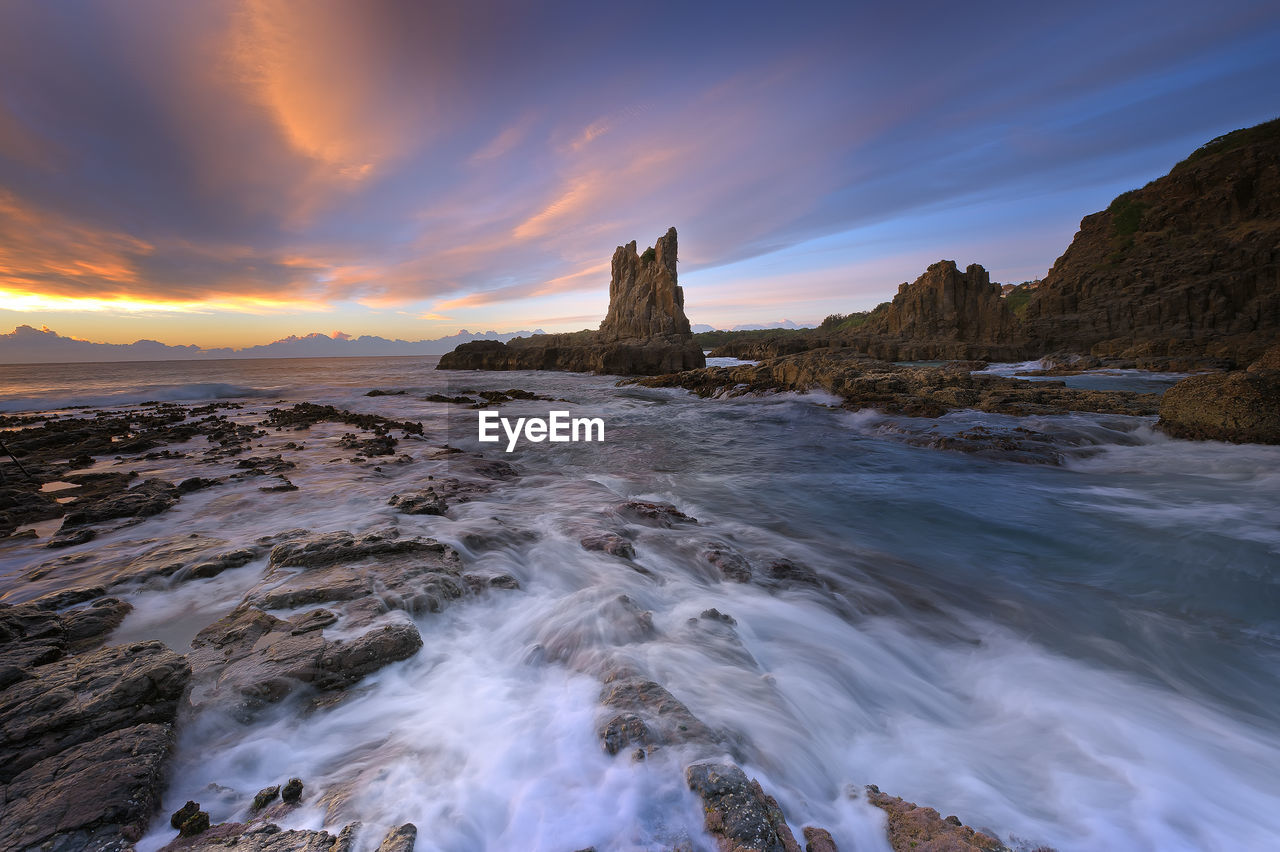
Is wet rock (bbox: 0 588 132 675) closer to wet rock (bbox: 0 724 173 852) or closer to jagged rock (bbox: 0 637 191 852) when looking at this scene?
jagged rock (bbox: 0 637 191 852)

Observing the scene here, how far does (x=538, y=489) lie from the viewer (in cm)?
878

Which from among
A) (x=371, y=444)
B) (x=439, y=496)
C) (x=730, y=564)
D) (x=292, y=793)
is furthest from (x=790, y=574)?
(x=371, y=444)

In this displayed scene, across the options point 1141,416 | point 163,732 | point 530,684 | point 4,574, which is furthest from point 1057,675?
point 1141,416

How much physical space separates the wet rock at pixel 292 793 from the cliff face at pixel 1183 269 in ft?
155

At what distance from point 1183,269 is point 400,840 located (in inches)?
2566

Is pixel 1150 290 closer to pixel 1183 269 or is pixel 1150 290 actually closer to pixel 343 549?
pixel 1183 269

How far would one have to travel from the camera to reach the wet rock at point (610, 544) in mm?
5695

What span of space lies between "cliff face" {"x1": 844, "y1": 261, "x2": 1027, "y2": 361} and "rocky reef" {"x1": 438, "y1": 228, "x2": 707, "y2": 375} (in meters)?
20.9

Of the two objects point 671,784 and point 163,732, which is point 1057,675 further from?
point 163,732

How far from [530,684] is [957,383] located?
18.6 metres

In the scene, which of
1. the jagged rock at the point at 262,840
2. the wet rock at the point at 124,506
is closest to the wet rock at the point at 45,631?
the jagged rock at the point at 262,840

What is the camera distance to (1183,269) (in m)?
40.8

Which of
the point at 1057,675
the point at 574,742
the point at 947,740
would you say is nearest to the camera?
the point at 574,742

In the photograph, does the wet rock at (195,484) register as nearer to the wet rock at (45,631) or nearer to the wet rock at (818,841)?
the wet rock at (45,631)
